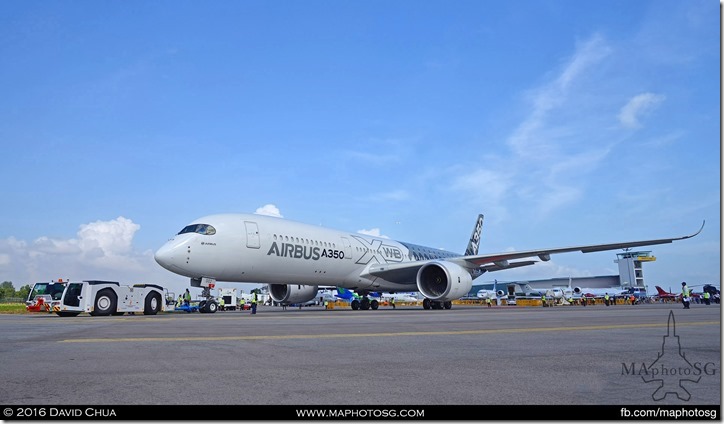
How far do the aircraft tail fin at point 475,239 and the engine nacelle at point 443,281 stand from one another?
52.5 ft

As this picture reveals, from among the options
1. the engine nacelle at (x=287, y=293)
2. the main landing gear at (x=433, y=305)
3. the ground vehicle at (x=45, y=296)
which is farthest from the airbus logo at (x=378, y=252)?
the ground vehicle at (x=45, y=296)

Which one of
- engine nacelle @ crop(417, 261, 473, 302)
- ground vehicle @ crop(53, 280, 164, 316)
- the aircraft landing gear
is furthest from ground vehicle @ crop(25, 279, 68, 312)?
engine nacelle @ crop(417, 261, 473, 302)

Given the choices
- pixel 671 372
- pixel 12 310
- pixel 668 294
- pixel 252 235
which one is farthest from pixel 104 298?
pixel 668 294

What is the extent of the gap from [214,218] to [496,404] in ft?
67.0

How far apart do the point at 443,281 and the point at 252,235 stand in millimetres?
10698

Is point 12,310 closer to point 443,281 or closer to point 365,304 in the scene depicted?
point 365,304

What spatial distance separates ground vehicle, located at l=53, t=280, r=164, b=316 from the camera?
68.4 feet

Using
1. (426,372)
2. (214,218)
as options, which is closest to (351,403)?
(426,372)

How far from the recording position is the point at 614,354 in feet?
24.0

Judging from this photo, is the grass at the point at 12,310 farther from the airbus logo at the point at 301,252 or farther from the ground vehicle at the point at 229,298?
the airbus logo at the point at 301,252

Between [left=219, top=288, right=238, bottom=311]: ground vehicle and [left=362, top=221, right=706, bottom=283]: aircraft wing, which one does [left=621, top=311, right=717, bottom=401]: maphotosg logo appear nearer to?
[left=362, top=221, right=706, bottom=283]: aircraft wing

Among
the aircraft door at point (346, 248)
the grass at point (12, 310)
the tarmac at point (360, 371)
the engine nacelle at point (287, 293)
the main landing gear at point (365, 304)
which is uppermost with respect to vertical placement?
the aircraft door at point (346, 248)

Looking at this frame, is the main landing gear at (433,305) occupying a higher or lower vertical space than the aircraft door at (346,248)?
lower

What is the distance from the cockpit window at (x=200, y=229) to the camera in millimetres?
22158
